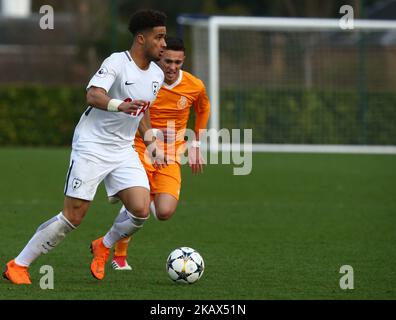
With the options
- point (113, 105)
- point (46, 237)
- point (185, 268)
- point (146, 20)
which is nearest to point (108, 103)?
point (113, 105)

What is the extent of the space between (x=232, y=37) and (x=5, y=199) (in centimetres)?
1012

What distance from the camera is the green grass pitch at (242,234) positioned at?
7.37 metres

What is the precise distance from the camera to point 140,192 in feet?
25.2

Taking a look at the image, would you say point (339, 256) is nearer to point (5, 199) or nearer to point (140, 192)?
point (140, 192)

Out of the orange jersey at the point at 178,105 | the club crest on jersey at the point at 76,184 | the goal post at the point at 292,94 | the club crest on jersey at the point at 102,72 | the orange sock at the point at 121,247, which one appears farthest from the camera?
the goal post at the point at 292,94

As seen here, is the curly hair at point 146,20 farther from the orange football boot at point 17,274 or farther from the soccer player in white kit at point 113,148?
the orange football boot at point 17,274

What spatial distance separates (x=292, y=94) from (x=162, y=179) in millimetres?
13997

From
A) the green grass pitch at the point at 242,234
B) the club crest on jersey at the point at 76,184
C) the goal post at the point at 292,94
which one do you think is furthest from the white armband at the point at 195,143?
the goal post at the point at 292,94

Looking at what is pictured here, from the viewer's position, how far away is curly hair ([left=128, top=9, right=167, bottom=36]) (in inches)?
295

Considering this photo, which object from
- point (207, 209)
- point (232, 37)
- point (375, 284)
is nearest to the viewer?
point (375, 284)

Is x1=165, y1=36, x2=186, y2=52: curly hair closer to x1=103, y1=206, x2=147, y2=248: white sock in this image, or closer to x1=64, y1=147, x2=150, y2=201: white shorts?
x1=64, y1=147, x2=150, y2=201: white shorts

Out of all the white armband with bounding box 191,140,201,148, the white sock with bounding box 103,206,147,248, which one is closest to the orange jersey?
the white armband with bounding box 191,140,201,148

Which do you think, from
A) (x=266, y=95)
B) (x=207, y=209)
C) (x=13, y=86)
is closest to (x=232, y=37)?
(x=266, y=95)

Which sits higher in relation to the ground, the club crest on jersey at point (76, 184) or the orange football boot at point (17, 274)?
the club crest on jersey at point (76, 184)
